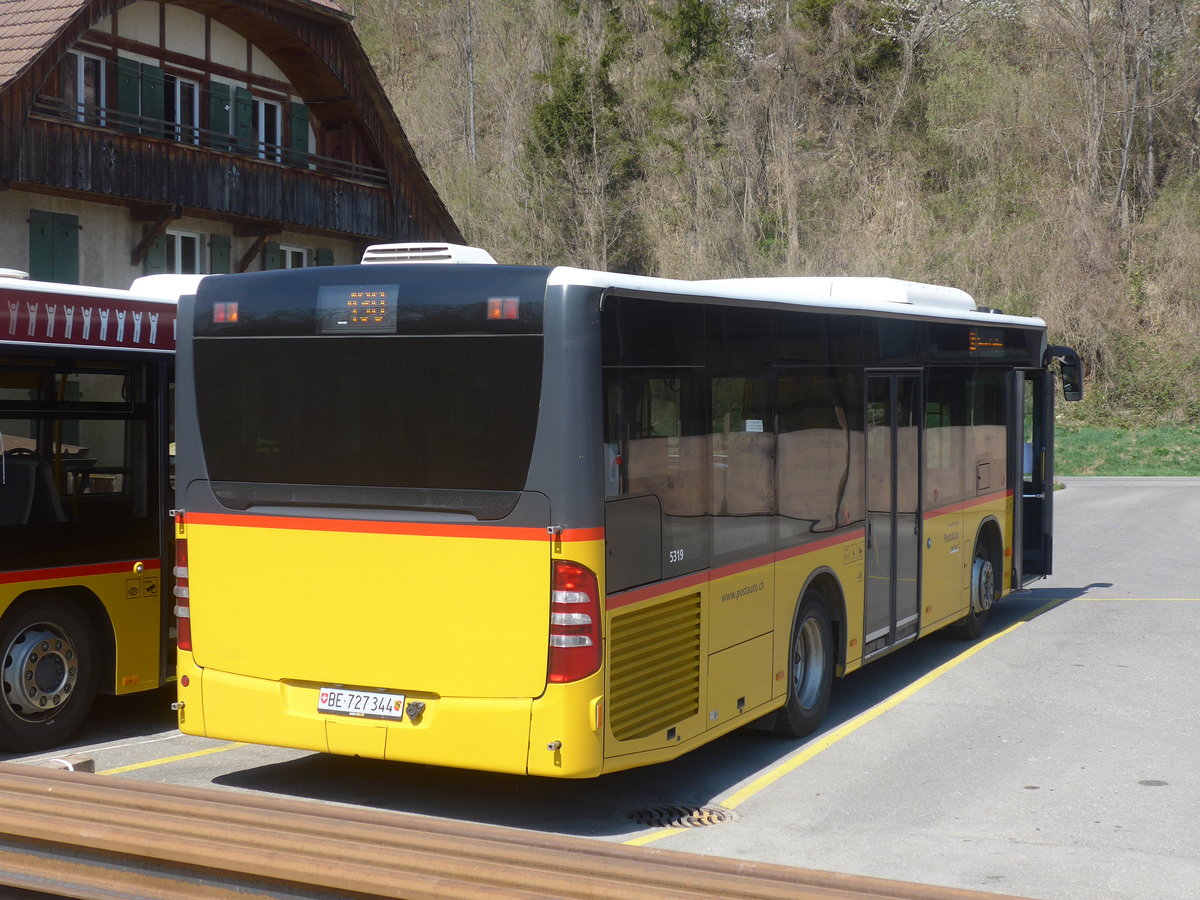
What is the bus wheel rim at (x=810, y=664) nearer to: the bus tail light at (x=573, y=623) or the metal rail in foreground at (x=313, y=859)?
the bus tail light at (x=573, y=623)

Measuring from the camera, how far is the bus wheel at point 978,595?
507 inches

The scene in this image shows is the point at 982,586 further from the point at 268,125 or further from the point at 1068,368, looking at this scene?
the point at 268,125

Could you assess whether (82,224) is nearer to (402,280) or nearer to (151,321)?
(151,321)

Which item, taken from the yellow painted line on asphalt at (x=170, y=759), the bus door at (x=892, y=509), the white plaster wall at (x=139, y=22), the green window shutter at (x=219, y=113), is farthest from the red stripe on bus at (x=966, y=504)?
the white plaster wall at (x=139, y=22)

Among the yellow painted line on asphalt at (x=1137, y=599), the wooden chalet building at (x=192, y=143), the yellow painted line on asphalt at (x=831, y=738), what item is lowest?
the yellow painted line on asphalt at (x=831, y=738)

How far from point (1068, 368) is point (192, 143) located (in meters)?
17.9

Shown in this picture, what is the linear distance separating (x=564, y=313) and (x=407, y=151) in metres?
25.8

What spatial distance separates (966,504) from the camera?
40.8 feet

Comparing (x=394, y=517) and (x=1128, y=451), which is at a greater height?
(x=394, y=517)

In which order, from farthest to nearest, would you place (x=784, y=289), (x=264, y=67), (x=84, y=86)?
(x=264, y=67), (x=84, y=86), (x=784, y=289)

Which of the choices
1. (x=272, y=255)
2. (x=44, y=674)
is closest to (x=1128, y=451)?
(x=272, y=255)

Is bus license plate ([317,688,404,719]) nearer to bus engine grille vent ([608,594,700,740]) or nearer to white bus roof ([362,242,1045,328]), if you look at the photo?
bus engine grille vent ([608,594,700,740])

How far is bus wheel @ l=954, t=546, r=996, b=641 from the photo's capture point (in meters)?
12.9

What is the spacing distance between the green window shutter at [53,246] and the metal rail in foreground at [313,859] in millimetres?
20245
